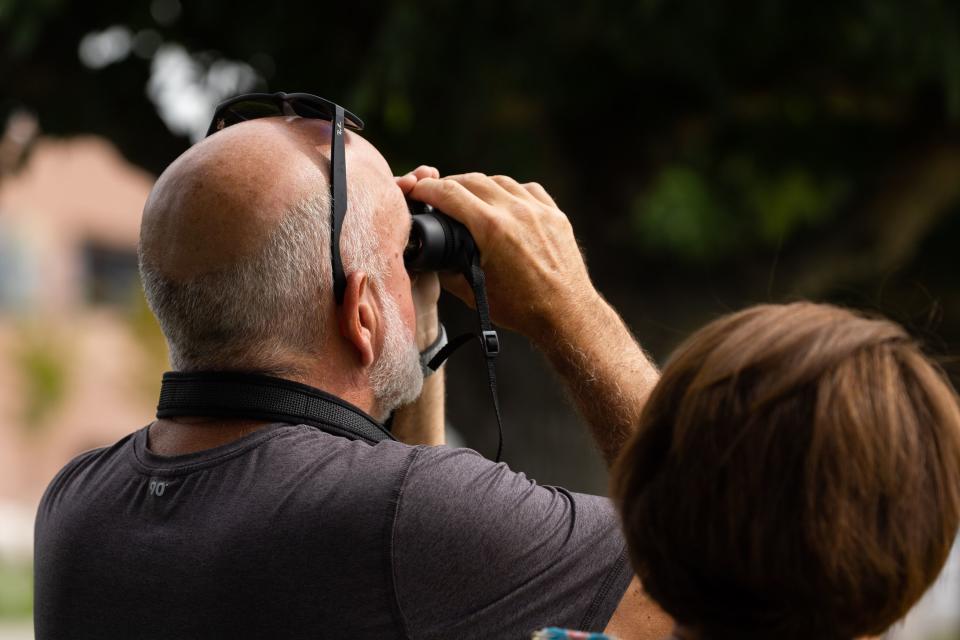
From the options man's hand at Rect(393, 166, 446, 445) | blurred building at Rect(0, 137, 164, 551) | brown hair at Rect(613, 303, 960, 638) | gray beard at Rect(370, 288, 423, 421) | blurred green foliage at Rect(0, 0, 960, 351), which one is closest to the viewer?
brown hair at Rect(613, 303, 960, 638)

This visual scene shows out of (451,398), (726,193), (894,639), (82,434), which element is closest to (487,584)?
(894,639)

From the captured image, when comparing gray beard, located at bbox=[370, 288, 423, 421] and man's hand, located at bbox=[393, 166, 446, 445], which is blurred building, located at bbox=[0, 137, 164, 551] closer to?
man's hand, located at bbox=[393, 166, 446, 445]

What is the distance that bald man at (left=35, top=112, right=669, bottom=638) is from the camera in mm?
1550

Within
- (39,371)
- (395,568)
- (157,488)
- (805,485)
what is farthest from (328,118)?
(39,371)

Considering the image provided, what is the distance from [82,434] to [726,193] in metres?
21.3

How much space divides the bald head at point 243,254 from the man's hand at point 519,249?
24 cm

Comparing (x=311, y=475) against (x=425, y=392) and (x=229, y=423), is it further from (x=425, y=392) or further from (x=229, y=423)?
(x=425, y=392)

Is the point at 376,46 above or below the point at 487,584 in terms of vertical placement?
above

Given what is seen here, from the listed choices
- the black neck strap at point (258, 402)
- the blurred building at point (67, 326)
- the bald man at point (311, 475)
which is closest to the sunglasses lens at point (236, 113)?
the bald man at point (311, 475)

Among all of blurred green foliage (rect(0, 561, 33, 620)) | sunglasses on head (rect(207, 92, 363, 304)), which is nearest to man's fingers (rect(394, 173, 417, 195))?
sunglasses on head (rect(207, 92, 363, 304))

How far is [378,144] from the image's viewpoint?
4.81 m

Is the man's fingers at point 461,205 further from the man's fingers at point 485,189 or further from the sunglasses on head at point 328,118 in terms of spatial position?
the sunglasses on head at point 328,118

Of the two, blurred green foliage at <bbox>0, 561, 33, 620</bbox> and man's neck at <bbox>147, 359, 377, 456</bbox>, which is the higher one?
man's neck at <bbox>147, 359, 377, 456</bbox>

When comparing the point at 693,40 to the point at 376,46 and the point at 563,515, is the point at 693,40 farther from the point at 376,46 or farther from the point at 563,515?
the point at 563,515
